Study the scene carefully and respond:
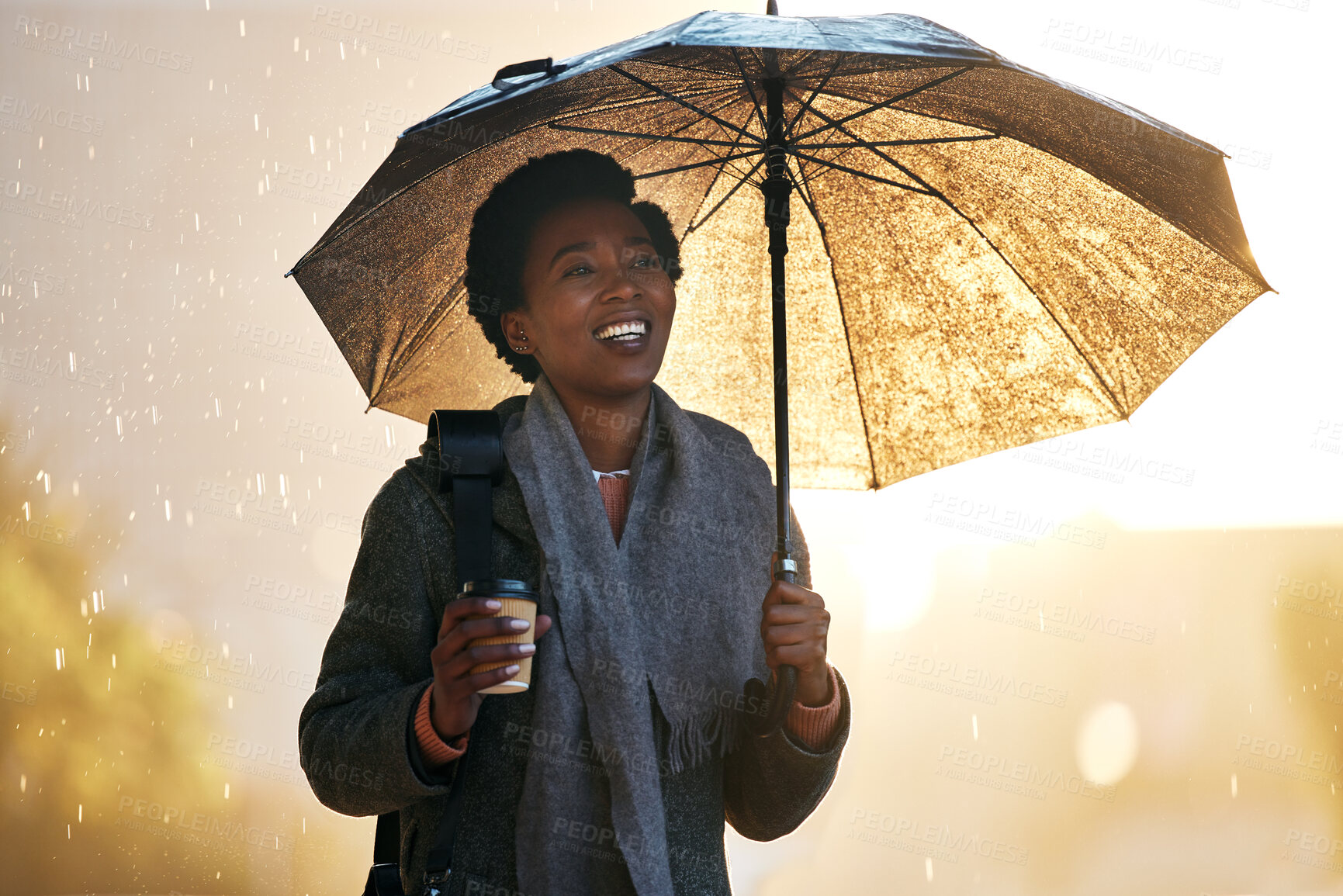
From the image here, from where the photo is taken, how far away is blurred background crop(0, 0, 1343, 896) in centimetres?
606

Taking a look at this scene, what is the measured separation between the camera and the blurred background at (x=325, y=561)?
6.06 meters

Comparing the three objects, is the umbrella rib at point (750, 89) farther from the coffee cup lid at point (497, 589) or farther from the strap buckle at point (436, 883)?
the strap buckle at point (436, 883)

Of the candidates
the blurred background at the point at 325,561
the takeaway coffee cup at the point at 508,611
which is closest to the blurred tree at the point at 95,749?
the blurred background at the point at 325,561

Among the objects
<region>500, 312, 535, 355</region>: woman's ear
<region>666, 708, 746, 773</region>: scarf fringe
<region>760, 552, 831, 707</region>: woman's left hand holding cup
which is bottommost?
<region>666, 708, 746, 773</region>: scarf fringe

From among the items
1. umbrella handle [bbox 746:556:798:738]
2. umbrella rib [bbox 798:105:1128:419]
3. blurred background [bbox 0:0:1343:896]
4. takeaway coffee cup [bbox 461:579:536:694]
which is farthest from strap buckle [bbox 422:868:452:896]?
blurred background [bbox 0:0:1343:896]

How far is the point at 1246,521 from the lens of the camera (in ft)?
21.0

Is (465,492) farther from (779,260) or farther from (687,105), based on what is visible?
(687,105)

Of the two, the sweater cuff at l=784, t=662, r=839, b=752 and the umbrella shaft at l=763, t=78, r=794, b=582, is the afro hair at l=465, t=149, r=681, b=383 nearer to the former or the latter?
the umbrella shaft at l=763, t=78, r=794, b=582

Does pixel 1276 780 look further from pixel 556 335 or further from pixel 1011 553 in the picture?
pixel 556 335

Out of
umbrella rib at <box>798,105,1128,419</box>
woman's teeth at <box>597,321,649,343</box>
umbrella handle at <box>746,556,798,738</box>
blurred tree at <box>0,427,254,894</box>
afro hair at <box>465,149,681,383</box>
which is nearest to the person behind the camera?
umbrella handle at <box>746,556,798,738</box>

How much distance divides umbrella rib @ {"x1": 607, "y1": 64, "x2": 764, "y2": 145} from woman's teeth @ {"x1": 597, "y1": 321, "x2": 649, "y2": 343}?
0.40m

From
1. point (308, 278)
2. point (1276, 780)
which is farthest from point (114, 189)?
point (1276, 780)

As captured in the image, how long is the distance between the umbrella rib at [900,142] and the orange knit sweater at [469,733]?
2.25ft

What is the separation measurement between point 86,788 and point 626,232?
18.7 feet
